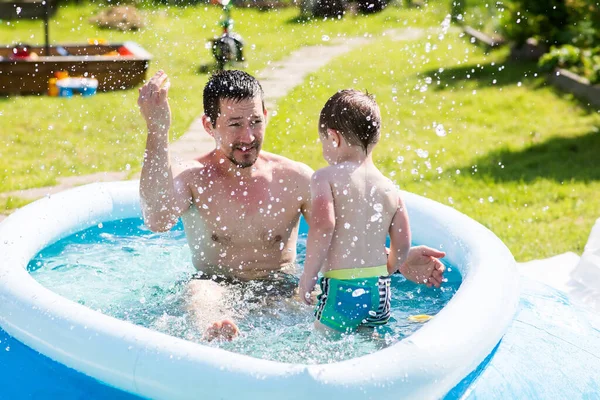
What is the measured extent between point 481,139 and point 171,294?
173 inches

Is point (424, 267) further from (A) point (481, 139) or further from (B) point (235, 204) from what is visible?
(A) point (481, 139)

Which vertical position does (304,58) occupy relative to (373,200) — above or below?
below

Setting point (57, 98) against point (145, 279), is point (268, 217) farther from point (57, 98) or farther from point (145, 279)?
point (57, 98)

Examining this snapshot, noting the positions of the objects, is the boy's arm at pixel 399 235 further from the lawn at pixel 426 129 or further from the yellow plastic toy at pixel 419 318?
the lawn at pixel 426 129

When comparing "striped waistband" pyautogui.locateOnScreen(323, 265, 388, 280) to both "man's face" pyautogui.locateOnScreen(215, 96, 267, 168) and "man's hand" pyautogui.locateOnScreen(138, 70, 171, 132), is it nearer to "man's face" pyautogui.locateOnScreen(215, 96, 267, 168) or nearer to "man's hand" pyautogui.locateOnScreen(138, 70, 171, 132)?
"man's face" pyautogui.locateOnScreen(215, 96, 267, 168)

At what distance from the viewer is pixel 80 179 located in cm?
605

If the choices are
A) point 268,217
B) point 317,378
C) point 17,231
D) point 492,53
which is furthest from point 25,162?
point 492,53

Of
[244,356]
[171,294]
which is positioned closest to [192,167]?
[171,294]

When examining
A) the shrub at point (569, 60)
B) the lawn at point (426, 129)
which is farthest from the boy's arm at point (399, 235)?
the shrub at point (569, 60)

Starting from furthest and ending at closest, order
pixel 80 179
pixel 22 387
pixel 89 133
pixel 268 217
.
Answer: pixel 89 133 < pixel 80 179 < pixel 268 217 < pixel 22 387

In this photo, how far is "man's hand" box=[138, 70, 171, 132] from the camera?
305cm

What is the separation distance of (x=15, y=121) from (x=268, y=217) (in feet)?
15.3

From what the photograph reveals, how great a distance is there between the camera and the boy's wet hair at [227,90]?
11.2ft

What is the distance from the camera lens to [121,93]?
340 inches
